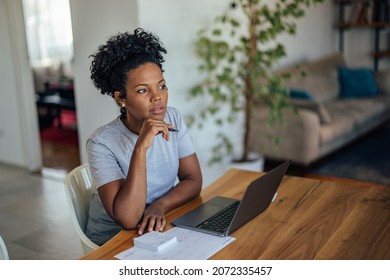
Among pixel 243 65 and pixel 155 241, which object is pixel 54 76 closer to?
pixel 243 65

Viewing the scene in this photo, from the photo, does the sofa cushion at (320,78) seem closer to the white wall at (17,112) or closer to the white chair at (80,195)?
the white wall at (17,112)

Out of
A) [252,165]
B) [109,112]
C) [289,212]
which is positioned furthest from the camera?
[252,165]

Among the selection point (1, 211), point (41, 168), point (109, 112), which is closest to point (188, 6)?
point (109, 112)

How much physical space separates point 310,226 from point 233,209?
23cm

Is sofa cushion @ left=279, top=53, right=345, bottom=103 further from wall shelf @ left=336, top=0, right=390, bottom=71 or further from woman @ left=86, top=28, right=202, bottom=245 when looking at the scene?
woman @ left=86, top=28, right=202, bottom=245

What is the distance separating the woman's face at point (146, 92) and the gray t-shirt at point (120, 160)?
12 centimetres

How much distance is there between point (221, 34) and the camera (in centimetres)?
346

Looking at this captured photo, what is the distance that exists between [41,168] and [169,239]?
82.1 inches

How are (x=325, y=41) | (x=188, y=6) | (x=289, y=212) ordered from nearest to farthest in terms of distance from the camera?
(x=289, y=212)
(x=188, y=6)
(x=325, y=41)

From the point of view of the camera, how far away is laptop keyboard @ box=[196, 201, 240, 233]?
4.19 ft

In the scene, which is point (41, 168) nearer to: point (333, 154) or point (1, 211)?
point (1, 211)

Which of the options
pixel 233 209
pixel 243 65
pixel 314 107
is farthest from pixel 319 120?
pixel 233 209

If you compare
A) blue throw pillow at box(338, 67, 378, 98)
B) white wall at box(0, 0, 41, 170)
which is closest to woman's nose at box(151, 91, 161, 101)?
white wall at box(0, 0, 41, 170)
